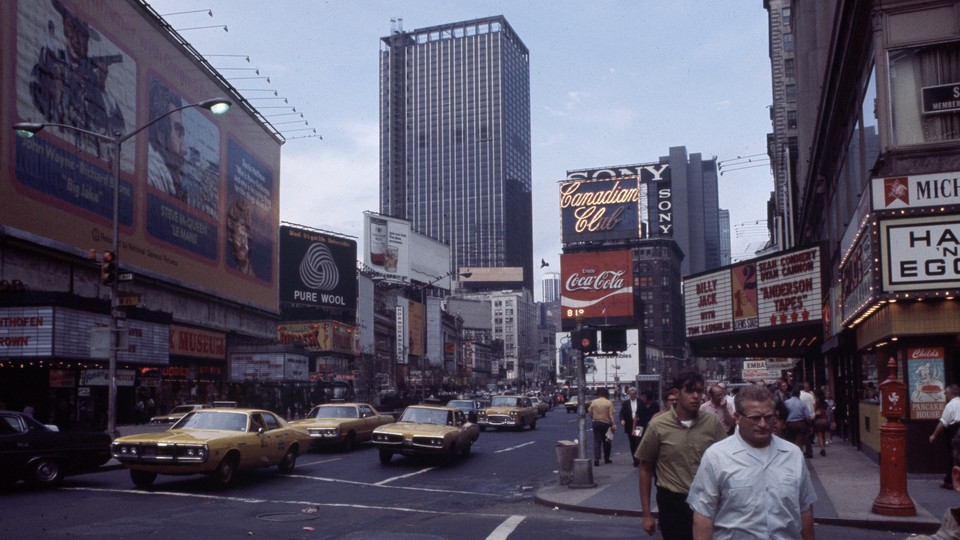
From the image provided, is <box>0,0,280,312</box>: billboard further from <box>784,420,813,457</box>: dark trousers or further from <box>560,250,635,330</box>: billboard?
<box>560,250,635,330</box>: billboard

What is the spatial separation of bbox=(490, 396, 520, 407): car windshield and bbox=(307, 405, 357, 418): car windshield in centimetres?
1569

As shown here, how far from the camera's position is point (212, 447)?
1582 centimetres

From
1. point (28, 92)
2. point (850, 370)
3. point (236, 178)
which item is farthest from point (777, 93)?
point (28, 92)

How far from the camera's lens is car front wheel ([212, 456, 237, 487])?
16.2 metres

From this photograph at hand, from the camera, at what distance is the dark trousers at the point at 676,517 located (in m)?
7.05

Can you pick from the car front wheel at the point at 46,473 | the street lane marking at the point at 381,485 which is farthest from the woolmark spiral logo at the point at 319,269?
the car front wheel at the point at 46,473

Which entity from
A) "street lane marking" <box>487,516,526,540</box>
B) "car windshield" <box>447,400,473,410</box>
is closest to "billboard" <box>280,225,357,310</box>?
"car windshield" <box>447,400,473,410</box>

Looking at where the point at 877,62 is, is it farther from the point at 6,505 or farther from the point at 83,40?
the point at 83,40

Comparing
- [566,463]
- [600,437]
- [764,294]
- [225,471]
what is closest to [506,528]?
[566,463]

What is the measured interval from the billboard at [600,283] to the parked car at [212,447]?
332 feet

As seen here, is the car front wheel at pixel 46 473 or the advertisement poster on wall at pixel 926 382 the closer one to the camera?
the car front wheel at pixel 46 473

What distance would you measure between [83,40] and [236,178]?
60.9ft

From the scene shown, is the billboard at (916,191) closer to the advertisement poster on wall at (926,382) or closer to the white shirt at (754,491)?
the advertisement poster on wall at (926,382)

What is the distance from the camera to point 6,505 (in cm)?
1359
